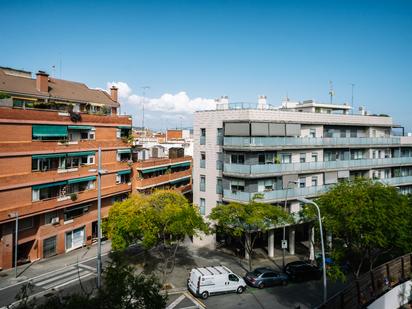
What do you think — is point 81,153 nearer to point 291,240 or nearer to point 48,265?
point 48,265

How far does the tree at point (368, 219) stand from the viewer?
997 inches

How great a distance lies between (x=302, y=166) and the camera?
121ft

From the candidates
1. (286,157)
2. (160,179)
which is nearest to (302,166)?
(286,157)

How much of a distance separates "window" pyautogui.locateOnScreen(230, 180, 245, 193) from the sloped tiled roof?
21460mm

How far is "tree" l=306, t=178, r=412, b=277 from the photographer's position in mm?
25312

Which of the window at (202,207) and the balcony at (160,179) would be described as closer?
the window at (202,207)

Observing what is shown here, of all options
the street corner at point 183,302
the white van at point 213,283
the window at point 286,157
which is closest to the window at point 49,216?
the street corner at point 183,302

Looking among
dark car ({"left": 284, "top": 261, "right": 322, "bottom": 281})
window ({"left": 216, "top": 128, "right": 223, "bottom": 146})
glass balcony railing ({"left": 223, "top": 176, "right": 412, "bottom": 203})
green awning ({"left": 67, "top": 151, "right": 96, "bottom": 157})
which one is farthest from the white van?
green awning ({"left": 67, "top": 151, "right": 96, "bottom": 157})

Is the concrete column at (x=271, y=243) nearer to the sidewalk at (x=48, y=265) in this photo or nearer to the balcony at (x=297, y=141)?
the balcony at (x=297, y=141)

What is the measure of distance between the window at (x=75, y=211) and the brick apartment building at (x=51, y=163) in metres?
0.11

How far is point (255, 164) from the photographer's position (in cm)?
3428

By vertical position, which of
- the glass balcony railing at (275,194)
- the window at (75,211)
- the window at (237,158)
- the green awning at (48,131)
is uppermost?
the green awning at (48,131)

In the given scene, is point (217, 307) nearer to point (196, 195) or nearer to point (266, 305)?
point (266, 305)

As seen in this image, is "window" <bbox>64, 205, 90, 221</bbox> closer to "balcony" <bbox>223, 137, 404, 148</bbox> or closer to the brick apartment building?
the brick apartment building
